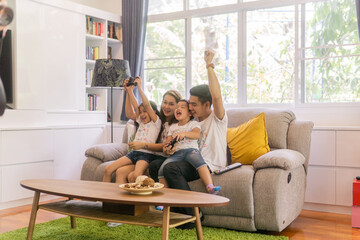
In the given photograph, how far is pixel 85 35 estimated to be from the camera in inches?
183

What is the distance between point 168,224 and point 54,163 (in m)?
2.40

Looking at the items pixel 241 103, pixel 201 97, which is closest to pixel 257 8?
pixel 241 103

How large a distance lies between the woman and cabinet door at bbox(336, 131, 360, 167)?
55.0 inches

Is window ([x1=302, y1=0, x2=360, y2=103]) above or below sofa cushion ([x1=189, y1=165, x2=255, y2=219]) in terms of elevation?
above

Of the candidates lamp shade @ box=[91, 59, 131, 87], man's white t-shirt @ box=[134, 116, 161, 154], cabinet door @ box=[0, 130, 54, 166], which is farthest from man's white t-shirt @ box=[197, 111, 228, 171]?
cabinet door @ box=[0, 130, 54, 166]

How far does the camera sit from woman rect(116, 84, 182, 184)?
310cm

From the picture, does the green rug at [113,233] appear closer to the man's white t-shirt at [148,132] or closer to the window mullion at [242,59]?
the man's white t-shirt at [148,132]

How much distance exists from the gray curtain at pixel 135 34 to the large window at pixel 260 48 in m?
0.19

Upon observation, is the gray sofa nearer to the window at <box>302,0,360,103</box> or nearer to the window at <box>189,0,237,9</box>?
the window at <box>302,0,360,103</box>

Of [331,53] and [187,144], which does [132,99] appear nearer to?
[187,144]

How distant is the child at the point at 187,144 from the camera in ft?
9.28

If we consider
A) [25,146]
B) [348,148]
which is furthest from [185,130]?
[25,146]

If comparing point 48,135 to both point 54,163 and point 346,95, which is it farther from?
point 346,95

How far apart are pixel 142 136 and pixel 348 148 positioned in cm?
169
